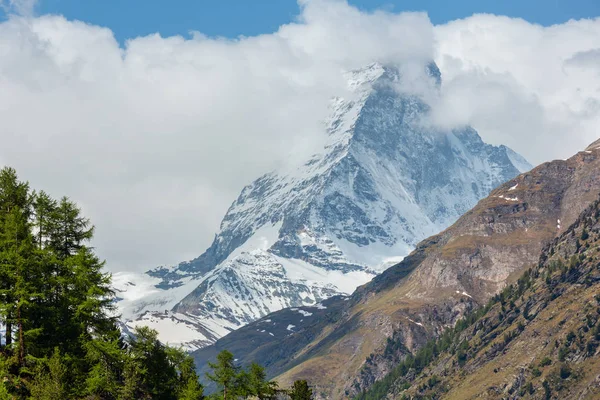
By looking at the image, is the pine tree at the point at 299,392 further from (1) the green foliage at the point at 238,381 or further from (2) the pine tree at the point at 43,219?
(2) the pine tree at the point at 43,219

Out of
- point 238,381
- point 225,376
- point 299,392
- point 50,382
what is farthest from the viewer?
point 299,392

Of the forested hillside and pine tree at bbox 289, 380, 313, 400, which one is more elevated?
the forested hillside

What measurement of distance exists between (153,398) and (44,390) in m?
18.4

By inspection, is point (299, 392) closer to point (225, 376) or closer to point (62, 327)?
point (225, 376)

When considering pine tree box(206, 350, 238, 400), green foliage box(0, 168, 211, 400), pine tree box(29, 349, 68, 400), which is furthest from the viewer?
pine tree box(206, 350, 238, 400)

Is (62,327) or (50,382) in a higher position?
(62,327)

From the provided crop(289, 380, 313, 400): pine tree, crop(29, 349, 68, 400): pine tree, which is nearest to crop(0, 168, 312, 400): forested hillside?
crop(29, 349, 68, 400): pine tree

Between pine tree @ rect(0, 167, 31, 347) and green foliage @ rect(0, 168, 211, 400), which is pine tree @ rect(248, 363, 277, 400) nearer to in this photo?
green foliage @ rect(0, 168, 211, 400)

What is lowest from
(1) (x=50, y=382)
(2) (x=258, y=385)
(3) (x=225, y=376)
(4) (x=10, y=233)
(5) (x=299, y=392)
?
(5) (x=299, y=392)

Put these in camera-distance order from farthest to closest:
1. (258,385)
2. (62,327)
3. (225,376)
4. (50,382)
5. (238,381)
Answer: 1. (238,381)
2. (258,385)
3. (225,376)
4. (62,327)
5. (50,382)

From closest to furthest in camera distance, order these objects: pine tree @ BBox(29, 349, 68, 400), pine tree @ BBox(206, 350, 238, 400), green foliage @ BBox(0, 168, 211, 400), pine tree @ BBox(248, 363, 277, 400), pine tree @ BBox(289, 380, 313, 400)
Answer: pine tree @ BBox(29, 349, 68, 400), green foliage @ BBox(0, 168, 211, 400), pine tree @ BBox(206, 350, 238, 400), pine tree @ BBox(248, 363, 277, 400), pine tree @ BBox(289, 380, 313, 400)

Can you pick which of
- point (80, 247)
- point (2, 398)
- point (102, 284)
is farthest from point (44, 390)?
point (80, 247)

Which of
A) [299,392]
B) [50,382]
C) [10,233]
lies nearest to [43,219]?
[10,233]

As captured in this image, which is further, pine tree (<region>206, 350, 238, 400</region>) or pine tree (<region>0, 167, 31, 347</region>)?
pine tree (<region>206, 350, 238, 400</region>)
